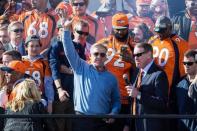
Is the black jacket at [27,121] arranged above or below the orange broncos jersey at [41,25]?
below

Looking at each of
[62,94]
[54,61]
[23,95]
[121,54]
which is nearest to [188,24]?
[121,54]

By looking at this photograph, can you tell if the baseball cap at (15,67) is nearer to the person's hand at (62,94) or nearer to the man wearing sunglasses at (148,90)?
the person's hand at (62,94)

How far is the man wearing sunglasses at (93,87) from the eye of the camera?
7156 millimetres

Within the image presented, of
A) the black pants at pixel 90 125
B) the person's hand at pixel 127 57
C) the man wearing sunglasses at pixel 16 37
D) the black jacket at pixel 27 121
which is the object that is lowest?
the black pants at pixel 90 125

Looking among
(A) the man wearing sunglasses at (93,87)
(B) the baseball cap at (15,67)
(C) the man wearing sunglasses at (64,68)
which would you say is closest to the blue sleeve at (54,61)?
(C) the man wearing sunglasses at (64,68)

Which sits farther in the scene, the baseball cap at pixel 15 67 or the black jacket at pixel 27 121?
the baseball cap at pixel 15 67

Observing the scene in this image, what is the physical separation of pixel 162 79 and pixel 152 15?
5.36 ft

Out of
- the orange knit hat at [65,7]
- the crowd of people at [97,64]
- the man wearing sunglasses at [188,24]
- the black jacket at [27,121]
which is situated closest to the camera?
the black jacket at [27,121]

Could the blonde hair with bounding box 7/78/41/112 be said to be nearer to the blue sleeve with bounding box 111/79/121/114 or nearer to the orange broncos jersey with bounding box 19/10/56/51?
the blue sleeve with bounding box 111/79/121/114

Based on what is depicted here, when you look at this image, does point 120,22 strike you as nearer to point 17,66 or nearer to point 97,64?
point 97,64

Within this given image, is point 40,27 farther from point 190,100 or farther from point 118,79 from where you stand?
point 190,100

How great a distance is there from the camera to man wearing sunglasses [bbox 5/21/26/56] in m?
8.12

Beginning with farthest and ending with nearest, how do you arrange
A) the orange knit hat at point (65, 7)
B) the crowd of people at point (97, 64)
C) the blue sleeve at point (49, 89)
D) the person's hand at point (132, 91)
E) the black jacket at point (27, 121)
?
the orange knit hat at point (65, 7) → the blue sleeve at point (49, 89) → the crowd of people at point (97, 64) → the person's hand at point (132, 91) → the black jacket at point (27, 121)

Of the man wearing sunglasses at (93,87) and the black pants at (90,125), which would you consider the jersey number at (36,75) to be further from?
the black pants at (90,125)
